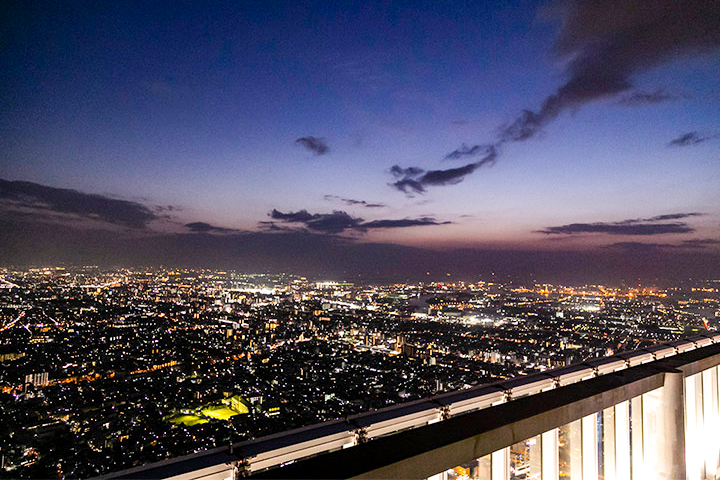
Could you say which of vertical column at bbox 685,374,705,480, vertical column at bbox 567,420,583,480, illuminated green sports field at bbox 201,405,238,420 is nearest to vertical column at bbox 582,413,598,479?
vertical column at bbox 567,420,583,480

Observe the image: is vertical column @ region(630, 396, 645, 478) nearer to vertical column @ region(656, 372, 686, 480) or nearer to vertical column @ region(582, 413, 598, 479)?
vertical column @ region(656, 372, 686, 480)

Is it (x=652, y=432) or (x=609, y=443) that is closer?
(x=609, y=443)

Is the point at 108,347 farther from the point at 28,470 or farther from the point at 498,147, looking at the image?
the point at 498,147

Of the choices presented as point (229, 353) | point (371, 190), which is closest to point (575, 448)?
point (229, 353)

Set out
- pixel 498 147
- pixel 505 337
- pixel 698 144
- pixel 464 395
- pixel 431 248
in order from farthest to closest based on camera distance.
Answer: pixel 431 248 < pixel 498 147 < pixel 505 337 < pixel 698 144 < pixel 464 395

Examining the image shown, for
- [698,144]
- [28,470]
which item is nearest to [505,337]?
[698,144]

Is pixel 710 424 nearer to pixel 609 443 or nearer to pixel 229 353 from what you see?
pixel 609 443
